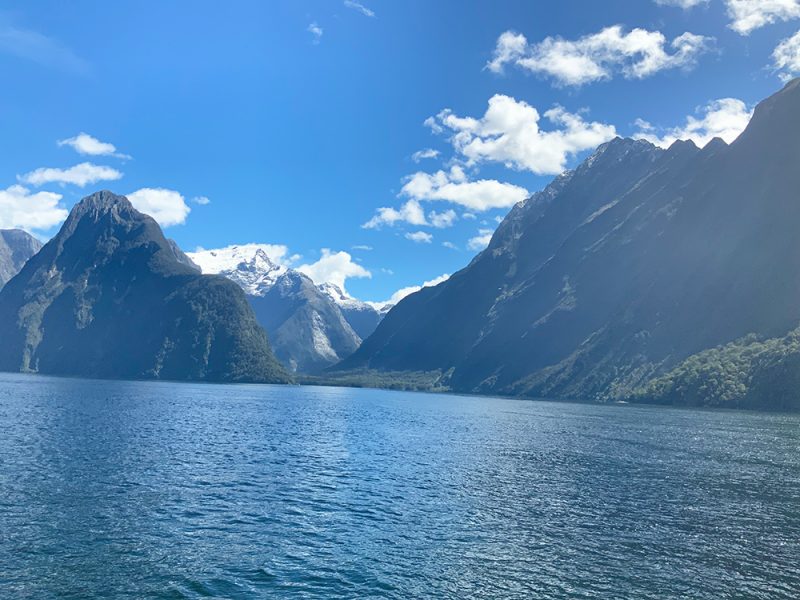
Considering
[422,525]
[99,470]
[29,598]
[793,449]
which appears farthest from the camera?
[793,449]

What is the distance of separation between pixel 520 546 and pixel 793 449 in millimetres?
91097

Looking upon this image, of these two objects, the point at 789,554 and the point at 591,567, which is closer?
the point at 591,567

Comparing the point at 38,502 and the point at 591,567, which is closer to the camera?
the point at 591,567

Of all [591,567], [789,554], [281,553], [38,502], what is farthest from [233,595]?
[789,554]

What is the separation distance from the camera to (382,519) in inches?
2146

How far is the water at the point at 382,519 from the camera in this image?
128 feet

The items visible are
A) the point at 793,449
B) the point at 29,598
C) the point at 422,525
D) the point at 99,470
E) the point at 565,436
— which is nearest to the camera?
the point at 29,598

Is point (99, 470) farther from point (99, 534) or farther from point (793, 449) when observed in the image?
point (793, 449)

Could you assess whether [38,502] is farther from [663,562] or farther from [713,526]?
[713,526]

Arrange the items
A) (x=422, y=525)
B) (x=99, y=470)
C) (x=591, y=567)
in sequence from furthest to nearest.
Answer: (x=99, y=470) → (x=422, y=525) → (x=591, y=567)

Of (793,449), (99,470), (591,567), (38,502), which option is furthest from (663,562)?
(793,449)

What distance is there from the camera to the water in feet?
128

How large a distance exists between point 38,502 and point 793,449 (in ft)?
401

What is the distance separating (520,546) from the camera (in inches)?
1854
